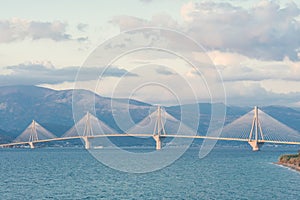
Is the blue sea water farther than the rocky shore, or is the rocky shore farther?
the rocky shore

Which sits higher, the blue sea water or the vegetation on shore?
the vegetation on shore

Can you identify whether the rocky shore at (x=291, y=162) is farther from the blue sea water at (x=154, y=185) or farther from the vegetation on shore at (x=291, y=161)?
the blue sea water at (x=154, y=185)

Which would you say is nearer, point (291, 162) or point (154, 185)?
point (154, 185)

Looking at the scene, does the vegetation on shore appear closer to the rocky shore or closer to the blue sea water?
the rocky shore

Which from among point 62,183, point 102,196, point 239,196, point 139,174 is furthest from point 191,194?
point 139,174

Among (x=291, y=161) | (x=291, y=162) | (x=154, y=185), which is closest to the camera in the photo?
(x=154, y=185)

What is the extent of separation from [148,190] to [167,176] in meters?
19.0

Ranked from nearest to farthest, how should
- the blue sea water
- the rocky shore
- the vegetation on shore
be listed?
the blue sea water
the rocky shore
the vegetation on shore

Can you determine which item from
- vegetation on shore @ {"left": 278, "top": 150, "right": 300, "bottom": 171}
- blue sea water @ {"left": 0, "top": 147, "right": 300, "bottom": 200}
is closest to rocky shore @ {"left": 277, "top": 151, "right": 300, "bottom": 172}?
vegetation on shore @ {"left": 278, "top": 150, "right": 300, "bottom": 171}

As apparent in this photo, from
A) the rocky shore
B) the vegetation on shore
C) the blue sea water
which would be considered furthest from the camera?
the vegetation on shore

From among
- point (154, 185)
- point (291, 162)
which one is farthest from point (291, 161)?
point (154, 185)

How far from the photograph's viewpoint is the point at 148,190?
219 feet

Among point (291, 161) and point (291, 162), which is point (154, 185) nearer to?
point (291, 162)

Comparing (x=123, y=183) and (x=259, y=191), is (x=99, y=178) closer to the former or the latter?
(x=123, y=183)
